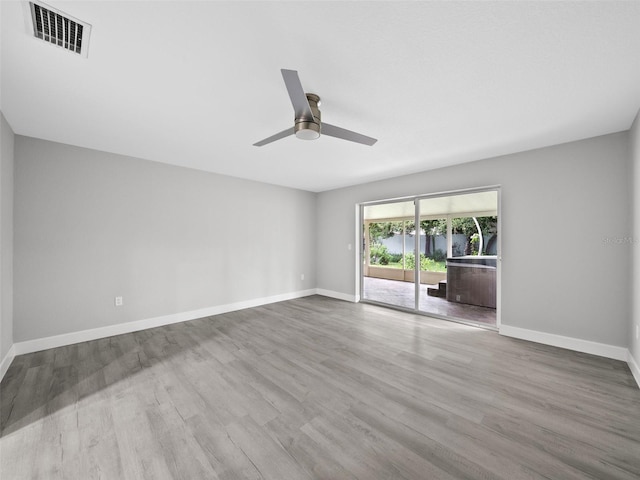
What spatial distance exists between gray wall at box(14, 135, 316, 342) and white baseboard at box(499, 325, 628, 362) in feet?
13.7

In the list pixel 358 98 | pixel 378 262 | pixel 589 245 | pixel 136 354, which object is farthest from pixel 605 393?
pixel 378 262

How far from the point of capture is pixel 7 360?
2.55m

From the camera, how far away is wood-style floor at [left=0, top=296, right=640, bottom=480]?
1.45m

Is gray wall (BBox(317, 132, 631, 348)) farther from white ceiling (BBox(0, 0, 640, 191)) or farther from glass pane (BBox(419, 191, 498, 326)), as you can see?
glass pane (BBox(419, 191, 498, 326))

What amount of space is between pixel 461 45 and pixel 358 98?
79cm

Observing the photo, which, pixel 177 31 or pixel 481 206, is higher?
pixel 177 31

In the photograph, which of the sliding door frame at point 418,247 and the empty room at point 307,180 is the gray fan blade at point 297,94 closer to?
the empty room at point 307,180

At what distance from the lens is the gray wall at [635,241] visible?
2359 mm

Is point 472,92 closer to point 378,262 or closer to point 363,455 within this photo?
point 363,455

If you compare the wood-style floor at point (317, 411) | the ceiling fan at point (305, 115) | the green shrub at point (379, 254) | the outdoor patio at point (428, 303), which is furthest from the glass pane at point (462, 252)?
the ceiling fan at point (305, 115)

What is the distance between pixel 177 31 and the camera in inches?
56.6

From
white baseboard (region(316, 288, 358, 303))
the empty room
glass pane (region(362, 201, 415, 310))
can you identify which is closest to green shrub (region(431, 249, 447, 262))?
the empty room

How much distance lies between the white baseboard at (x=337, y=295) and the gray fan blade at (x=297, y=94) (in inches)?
166

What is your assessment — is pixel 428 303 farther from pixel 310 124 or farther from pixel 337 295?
pixel 310 124
